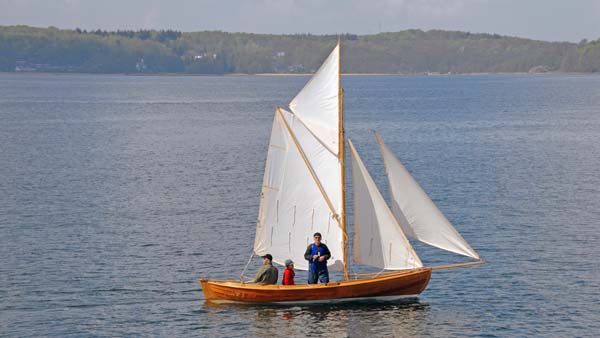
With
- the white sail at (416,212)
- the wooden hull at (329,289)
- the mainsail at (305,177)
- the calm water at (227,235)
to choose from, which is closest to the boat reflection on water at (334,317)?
the calm water at (227,235)

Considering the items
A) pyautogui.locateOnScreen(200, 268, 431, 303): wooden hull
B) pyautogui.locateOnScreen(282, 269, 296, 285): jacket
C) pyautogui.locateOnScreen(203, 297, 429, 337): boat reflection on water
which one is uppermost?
pyautogui.locateOnScreen(282, 269, 296, 285): jacket

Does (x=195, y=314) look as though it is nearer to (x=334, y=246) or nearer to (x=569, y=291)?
(x=334, y=246)

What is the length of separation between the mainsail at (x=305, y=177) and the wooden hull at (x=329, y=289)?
59.7 inches

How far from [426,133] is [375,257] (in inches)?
3223

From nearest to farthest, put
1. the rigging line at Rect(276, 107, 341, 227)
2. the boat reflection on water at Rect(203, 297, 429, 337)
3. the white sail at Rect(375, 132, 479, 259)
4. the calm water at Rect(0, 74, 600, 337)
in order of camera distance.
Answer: the boat reflection on water at Rect(203, 297, 429, 337)
the calm water at Rect(0, 74, 600, 337)
the white sail at Rect(375, 132, 479, 259)
the rigging line at Rect(276, 107, 341, 227)

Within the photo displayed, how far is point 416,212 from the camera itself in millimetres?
40406

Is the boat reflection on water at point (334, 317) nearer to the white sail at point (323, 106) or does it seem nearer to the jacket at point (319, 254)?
the jacket at point (319, 254)

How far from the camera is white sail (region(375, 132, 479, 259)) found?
40.1 m

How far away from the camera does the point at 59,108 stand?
18100 centimetres

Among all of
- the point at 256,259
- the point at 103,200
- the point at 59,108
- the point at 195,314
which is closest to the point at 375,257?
the point at 195,314

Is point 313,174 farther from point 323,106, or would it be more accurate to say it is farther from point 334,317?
point 334,317

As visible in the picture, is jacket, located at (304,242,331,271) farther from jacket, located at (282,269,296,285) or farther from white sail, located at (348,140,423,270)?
white sail, located at (348,140,423,270)

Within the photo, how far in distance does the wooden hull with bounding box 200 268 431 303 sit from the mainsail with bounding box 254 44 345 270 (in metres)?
1.52

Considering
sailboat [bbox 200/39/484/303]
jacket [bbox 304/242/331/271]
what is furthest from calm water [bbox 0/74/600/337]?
jacket [bbox 304/242/331/271]
